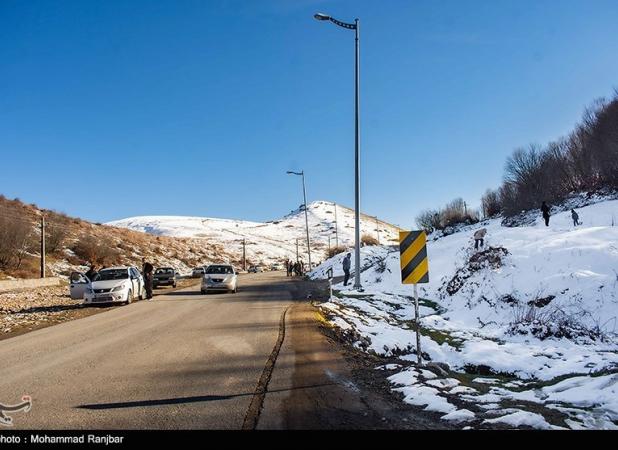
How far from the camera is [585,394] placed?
18.3 feet

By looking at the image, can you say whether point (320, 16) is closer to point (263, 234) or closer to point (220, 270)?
point (220, 270)

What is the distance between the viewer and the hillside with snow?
17.4 ft

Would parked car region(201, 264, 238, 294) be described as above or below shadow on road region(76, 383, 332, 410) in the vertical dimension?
below

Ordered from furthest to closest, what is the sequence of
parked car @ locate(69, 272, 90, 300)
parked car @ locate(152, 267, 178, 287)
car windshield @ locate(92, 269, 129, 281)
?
parked car @ locate(152, 267, 178, 287) → car windshield @ locate(92, 269, 129, 281) → parked car @ locate(69, 272, 90, 300)

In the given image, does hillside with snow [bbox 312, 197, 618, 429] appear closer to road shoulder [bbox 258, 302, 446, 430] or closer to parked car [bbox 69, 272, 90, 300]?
road shoulder [bbox 258, 302, 446, 430]

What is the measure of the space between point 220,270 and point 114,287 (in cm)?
771

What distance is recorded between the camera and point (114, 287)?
18.7 meters

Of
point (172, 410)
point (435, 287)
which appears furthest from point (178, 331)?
point (435, 287)

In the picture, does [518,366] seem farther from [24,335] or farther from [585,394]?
[24,335]

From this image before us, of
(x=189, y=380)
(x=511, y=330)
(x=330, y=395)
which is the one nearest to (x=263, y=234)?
(x=511, y=330)

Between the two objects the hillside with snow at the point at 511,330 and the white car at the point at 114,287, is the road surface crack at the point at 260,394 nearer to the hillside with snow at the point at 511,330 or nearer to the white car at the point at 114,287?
the hillside with snow at the point at 511,330

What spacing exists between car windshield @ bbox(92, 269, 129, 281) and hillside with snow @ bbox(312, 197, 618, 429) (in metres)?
9.72

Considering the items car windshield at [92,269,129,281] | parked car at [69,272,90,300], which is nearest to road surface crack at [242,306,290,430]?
car windshield at [92,269,129,281]

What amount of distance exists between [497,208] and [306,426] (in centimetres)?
5591
